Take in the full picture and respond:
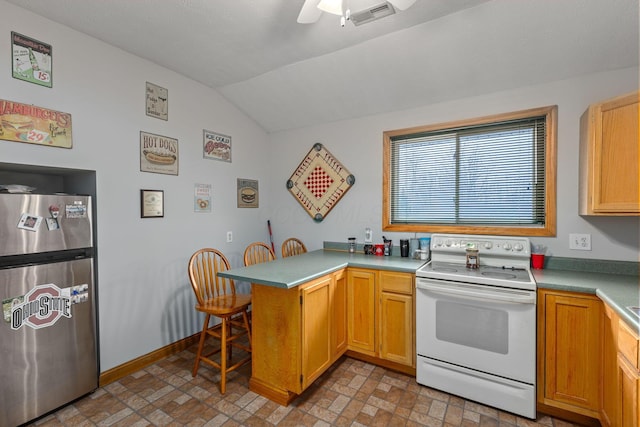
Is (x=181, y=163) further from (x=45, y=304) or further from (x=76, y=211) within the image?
(x=45, y=304)

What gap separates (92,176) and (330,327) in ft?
6.93

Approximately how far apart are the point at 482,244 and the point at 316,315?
1453 mm

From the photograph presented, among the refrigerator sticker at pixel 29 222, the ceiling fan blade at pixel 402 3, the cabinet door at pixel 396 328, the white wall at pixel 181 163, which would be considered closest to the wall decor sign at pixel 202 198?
the white wall at pixel 181 163

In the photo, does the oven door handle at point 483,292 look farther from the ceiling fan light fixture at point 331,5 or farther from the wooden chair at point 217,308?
the ceiling fan light fixture at point 331,5

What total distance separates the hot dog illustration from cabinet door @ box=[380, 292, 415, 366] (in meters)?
2.18

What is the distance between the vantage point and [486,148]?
2600 millimetres

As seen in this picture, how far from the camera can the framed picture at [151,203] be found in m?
2.46

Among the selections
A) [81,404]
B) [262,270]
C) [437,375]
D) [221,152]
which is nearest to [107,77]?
[221,152]

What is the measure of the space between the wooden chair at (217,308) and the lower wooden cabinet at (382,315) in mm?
887

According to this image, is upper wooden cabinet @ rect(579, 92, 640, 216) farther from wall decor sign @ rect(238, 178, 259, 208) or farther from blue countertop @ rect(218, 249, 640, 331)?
wall decor sign @ rect(238, 178, 259, 208)

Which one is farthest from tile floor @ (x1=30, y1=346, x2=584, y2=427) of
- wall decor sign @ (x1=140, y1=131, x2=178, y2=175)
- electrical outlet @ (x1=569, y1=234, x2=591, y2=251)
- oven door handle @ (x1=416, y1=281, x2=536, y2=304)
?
wall decor sign @ (x1=140, y1=131, x2=178, y2=175)

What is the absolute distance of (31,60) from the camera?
1864 millimetres

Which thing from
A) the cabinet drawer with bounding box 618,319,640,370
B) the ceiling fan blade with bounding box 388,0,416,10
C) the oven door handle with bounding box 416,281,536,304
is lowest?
the cabinet drawer with bounding box 618,319,640,370

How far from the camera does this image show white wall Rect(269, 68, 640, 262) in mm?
2117
